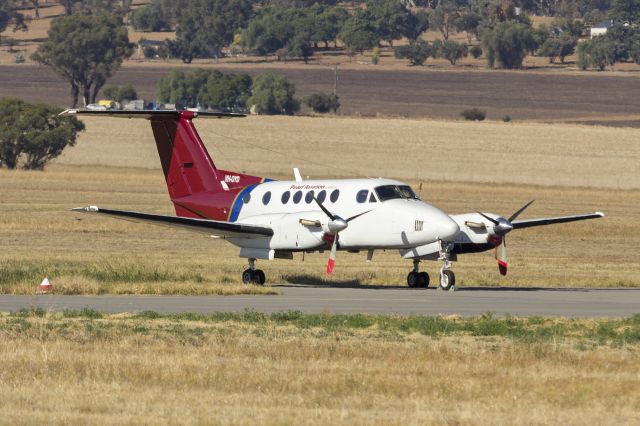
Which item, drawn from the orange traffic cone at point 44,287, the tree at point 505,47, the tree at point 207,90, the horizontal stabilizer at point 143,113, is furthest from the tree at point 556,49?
the orange traffic cone at point 44,287

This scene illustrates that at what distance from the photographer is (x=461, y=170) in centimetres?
9900

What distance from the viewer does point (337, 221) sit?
32844 millimetres

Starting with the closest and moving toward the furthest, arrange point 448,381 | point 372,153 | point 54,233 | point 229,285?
point 448,381 < point 229,285 < point 54,233 < point 372,153

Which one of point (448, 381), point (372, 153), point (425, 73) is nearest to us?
point (448, 381)

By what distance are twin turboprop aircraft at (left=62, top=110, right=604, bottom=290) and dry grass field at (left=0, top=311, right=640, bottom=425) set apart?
8207 millimetres

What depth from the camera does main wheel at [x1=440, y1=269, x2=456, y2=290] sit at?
32312 millimetres

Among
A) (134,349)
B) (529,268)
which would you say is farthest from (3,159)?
(134,349)

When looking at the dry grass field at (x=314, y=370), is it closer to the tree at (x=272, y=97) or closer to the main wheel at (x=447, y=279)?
the main wheel at (x=447, y=279)

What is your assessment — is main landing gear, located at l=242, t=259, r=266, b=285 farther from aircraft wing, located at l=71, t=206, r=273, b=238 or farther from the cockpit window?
the cockpit window

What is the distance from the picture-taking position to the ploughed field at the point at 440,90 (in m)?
139

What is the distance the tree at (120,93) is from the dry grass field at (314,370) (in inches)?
4947

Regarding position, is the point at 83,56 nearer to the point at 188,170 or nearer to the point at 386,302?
the point at 188,170

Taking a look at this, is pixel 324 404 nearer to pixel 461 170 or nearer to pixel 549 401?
pixel 549 401

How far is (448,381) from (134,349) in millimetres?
5063
